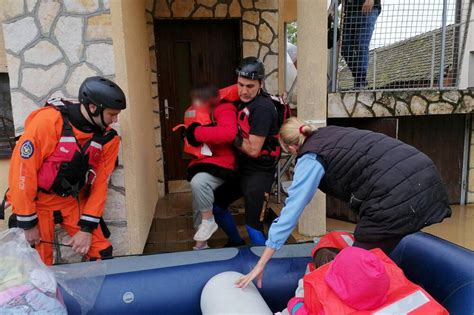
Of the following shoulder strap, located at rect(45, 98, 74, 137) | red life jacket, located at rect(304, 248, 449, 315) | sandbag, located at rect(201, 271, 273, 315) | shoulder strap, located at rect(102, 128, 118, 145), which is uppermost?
shoulder strap, located at rect(45, 98, 74, 137)

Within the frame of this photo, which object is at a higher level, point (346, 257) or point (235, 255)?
point (346, 257)

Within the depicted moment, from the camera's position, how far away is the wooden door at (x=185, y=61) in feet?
15.6

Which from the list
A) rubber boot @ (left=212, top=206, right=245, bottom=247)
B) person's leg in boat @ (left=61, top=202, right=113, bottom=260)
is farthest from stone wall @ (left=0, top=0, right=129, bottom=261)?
rubber boot @ (left=212, top=206, right=245, bottom=247)

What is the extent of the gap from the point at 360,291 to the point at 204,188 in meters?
1.72

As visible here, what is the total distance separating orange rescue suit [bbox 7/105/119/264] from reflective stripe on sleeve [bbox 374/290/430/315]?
179cm

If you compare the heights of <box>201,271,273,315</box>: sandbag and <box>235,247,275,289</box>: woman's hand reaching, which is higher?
<box>235,247,275,289</box>: woman's hand reaching

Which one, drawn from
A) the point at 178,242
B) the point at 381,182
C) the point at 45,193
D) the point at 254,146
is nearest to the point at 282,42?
the point at 254,146

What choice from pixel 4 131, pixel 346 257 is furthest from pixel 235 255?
pixel 4 131

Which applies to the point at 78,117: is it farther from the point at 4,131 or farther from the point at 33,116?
the point at 4,131

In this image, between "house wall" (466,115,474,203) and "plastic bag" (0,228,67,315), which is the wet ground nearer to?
"house wall" (466,115,474,203)

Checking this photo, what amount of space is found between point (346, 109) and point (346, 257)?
3.14 metres

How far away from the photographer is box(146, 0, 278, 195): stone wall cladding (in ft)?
15.1

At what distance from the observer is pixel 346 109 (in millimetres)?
4406

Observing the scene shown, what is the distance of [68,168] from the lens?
7.54ft
